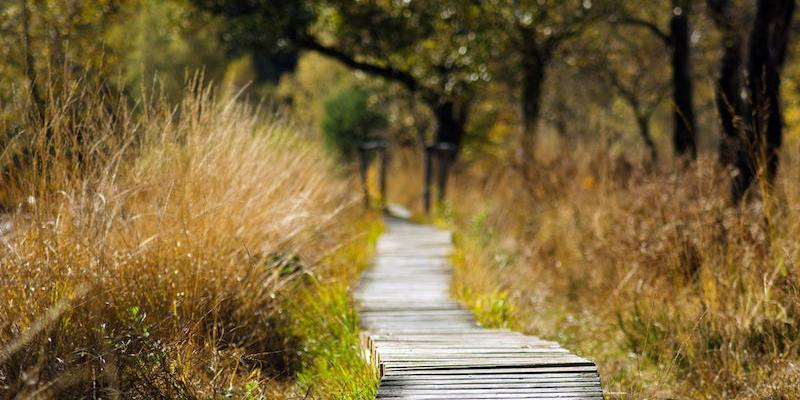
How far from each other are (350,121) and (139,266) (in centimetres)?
1722

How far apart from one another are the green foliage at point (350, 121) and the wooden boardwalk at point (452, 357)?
15271mm

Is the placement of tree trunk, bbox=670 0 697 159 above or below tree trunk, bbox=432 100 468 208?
above

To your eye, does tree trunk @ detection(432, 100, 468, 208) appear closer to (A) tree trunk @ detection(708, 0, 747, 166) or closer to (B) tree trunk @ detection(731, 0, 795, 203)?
(A) tree trunk @ detection(708, 0, 747, 166)

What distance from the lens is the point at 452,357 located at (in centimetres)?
348

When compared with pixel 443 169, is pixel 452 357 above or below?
above

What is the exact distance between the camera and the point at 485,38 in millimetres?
11844

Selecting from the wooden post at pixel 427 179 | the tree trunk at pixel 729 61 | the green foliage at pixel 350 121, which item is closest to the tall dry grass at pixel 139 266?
the tree trunk at pixel 729 61

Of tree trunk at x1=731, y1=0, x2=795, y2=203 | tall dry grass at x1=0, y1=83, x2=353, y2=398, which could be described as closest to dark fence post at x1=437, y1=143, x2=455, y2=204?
tree trunk at x1=731, y1=0, x2=795, y2=203

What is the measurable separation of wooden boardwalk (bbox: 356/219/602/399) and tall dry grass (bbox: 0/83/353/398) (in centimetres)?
55

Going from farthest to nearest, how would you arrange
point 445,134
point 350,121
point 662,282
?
point 350,121 < point 445,134 < point 662,282

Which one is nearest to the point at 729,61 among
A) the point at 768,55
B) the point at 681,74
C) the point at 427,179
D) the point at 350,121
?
the point at 681,74

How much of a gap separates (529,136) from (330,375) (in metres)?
6.43

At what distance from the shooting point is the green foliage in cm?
2066

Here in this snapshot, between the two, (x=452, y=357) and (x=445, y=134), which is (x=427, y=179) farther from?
(x=452, y=357)
